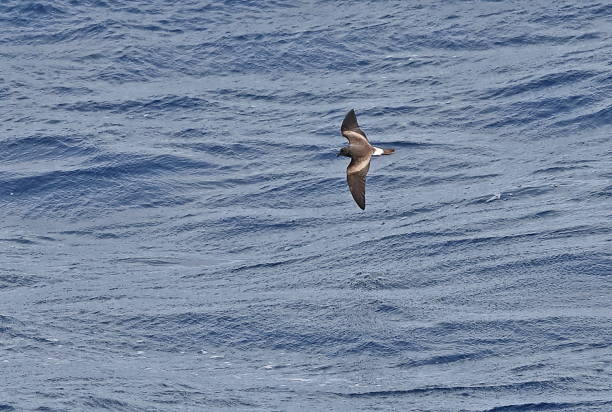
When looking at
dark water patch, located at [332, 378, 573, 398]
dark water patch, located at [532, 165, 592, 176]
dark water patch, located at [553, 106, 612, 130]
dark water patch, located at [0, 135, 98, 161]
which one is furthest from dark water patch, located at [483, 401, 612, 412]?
dark water patch, located at [0, 135, 98, 161]

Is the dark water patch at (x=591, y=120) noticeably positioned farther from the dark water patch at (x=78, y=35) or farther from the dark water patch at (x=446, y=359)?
the dark water patch at (x=78, y=35)

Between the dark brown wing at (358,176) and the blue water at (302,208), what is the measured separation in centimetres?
312

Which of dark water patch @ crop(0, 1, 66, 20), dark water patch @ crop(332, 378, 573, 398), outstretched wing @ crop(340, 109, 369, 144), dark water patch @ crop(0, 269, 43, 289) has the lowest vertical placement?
dark water patch @ crop(0, 269, 43, 289)

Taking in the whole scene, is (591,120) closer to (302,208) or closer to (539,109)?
(539,109)

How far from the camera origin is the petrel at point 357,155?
32.3 metres

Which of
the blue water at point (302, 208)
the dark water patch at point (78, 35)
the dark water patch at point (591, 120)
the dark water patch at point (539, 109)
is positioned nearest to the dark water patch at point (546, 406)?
the blue water at point (302, 208)

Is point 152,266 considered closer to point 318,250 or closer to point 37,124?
point 318,250

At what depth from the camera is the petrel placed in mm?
32281

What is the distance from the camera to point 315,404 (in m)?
29.9

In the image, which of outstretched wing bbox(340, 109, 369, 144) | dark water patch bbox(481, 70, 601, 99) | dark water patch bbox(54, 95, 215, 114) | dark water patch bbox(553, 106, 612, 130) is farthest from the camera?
dark water patch bbox(54, 95, 215, 114)

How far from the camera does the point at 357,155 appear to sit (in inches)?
1313

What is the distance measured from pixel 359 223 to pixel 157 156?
7409 millimetres

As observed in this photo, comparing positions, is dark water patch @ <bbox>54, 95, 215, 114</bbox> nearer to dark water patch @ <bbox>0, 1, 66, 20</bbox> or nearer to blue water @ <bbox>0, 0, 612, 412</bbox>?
blue water @ <bbox>0, 0, 612, 412</bbox>

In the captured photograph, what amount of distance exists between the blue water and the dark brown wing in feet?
10.2
